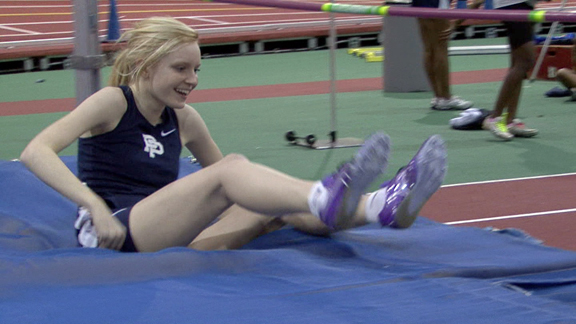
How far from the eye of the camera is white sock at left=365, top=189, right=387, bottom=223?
2.54 meters

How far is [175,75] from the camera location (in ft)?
9.04

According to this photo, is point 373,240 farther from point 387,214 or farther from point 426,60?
point 426,60

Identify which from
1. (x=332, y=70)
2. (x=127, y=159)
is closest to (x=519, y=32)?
(x=332, y=70)

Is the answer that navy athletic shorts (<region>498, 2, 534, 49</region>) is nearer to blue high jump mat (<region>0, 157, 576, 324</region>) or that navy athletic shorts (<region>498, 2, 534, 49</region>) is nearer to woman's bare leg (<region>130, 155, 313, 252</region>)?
blue high jump mat (<region>0, 157, 576, 324</region>)

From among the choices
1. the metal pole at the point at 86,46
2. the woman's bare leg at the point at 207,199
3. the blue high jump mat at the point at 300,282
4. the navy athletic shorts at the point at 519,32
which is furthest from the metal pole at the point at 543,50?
the woman's bare leg at the point at 207,199

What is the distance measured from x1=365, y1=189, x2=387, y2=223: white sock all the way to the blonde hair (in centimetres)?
75

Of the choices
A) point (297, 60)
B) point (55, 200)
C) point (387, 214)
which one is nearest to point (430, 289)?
point (387, 214)

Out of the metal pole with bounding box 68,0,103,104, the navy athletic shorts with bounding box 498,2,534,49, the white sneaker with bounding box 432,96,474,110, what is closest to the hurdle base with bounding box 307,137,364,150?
the navy athletic shorts with bounding box 498,2,534,49

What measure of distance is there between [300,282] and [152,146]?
697 mm

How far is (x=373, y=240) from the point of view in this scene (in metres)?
2.98

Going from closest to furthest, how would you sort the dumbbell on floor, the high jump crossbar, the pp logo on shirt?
1. the pp logo on shirt
2. the high jump crossbar
3. the dumbbell on floor

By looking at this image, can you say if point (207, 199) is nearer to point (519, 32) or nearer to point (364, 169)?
point (364, 169)

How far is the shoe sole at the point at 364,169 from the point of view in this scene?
94.9 inches

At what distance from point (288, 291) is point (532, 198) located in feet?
6.97
